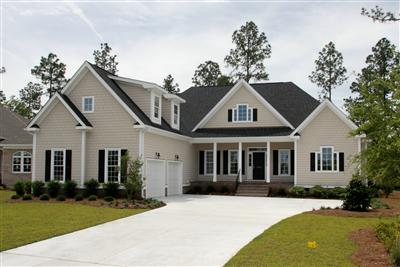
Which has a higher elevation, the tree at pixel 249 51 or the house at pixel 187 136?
the tree at pixel 249 51

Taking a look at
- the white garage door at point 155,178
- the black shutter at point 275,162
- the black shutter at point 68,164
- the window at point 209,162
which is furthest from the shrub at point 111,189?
the black shutter at point 275,162

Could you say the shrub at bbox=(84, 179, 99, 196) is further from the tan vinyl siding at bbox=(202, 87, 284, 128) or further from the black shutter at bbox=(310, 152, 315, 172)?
the black shutter at bbox=(310, 152, 315, 172)

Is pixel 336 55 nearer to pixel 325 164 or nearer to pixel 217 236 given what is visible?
pixel 325 164

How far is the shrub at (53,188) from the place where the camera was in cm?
2308

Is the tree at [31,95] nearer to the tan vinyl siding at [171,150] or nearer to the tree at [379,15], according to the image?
the tan vinyl siding at [171,150]

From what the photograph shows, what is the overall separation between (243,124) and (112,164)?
34.0 feet

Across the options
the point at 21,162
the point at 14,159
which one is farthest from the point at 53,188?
the point at 14,159

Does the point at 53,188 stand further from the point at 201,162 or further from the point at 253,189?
the point at 253,189

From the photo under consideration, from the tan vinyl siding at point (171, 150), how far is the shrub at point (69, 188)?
3.98 meters

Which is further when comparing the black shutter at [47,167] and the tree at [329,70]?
the tree at [329,70]

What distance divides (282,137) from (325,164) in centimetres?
300

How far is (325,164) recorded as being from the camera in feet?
87.3

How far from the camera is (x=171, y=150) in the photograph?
2669cm

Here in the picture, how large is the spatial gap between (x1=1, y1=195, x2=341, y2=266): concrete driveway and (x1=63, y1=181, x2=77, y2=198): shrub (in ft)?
24.3
